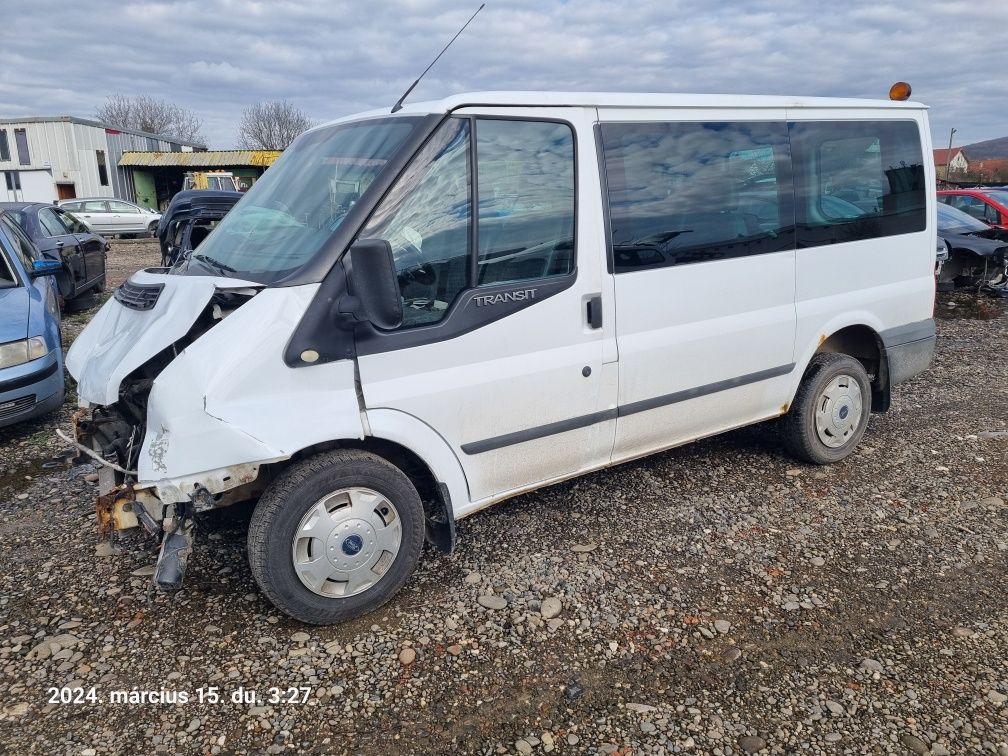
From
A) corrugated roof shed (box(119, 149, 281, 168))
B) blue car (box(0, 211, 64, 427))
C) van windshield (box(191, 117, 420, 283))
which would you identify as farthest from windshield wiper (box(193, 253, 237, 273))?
corrugated roof shed (box(119, 149, 281, 168))

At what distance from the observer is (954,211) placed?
11.8 meters

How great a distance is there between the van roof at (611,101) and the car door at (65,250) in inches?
312

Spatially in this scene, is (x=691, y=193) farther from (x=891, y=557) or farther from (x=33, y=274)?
(x=33, y=274)

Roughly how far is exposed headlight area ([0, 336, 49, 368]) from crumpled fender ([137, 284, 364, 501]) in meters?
3.14

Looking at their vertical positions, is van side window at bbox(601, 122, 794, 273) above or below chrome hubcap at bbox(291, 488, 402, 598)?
above

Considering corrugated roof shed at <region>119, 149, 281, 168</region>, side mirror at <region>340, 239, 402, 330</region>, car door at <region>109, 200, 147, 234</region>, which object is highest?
corrugated roof shed at <region>119, 149, 281, 168</region>

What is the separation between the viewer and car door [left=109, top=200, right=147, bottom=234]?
24516 millimetres

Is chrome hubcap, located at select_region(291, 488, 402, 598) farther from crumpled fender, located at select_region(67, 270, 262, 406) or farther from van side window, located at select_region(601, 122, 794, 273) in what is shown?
van side window, located at select_region(601, 122, 794, 273)

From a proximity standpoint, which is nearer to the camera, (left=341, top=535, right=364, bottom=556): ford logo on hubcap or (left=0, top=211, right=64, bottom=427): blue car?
(left=341, top=535, right=364, bottom=556): ford logo on hubcap

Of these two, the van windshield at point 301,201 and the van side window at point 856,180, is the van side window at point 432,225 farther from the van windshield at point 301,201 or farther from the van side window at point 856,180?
the van side window at point 856,180

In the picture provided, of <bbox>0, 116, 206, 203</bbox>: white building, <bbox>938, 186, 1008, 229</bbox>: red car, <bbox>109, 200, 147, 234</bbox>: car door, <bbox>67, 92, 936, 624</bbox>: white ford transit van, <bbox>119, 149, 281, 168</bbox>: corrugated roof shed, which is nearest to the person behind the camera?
<bbox>67, 92, 936, 624</bbox>: white ford transit van

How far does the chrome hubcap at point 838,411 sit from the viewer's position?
4645 mm

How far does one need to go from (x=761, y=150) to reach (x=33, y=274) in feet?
20.0

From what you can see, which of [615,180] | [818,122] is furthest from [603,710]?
[818,122]
